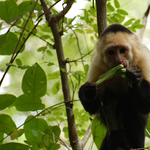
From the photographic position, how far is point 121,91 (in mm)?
3336

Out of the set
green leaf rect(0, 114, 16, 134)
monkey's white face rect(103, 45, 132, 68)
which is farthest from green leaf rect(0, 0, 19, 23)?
monkey's white face rect(103, 45, 132, 68)

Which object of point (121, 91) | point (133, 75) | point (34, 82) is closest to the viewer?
point (34, 82)

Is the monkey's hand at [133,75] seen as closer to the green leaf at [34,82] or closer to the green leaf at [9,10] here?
the green leaf at [34,82]

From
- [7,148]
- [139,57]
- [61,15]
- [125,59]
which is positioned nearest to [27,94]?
[7,148]

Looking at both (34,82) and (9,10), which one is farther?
(9,10)

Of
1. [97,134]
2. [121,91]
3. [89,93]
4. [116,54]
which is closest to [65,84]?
[89,93]

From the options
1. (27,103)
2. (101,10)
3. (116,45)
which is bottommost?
(27,103)

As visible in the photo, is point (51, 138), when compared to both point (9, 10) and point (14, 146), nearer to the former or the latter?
point (14, 146)

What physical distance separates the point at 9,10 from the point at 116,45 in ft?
5.19

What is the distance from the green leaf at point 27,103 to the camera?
2.11m

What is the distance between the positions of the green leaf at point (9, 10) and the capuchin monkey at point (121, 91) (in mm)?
1235

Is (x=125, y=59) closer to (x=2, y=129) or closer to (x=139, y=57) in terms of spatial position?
(x=139, y=57)

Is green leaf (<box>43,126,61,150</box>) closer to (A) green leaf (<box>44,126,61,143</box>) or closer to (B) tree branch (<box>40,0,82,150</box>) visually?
(A) green leaf (<box>44,126,61,143</box>)

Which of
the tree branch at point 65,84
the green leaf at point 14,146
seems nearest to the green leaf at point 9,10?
the tree branch at point 65,84
